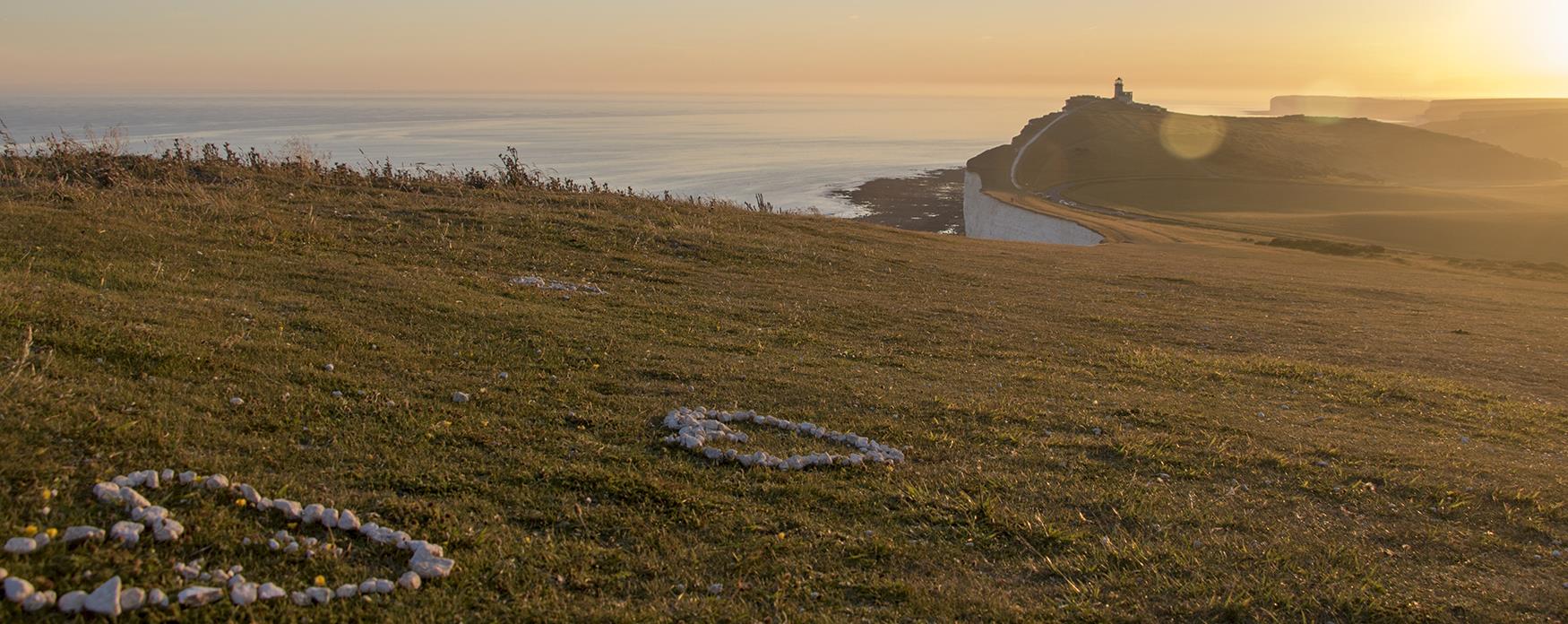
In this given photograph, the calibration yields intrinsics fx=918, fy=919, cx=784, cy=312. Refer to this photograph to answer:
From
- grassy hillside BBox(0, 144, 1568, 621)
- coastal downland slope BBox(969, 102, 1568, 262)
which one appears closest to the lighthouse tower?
coastal downland slope BBox(969, 102, 1568, 262)

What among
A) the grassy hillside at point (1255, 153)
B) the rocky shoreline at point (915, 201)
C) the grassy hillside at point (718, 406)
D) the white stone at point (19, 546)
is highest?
the grassy hillside at point (1255, 153)

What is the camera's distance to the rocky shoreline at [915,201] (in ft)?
285

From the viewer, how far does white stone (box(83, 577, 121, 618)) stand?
160 inches

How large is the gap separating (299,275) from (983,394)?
352 inches

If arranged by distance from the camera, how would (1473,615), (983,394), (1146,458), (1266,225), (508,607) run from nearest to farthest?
1. (508,607)
2. (1473,615)
3. (1146,458)
4. (983,394)
5. (1266,225)

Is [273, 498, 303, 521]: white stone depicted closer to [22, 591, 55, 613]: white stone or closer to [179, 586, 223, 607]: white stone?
[179, 586, 223, 607]: white stone

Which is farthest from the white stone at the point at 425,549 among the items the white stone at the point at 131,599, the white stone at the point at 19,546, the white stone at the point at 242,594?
the white stone at the point at 19,546

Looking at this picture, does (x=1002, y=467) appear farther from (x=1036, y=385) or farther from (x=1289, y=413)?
(x=1289, y=413)

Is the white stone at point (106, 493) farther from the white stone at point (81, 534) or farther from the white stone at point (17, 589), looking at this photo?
the white stone at point (17, 589)

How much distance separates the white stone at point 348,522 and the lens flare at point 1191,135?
404 feet

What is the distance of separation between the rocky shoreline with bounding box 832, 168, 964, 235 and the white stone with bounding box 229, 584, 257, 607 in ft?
244

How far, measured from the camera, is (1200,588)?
5812 mm

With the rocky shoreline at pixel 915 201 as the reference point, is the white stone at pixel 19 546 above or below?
above

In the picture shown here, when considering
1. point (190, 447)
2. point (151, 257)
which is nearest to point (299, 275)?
point (151, 257)
